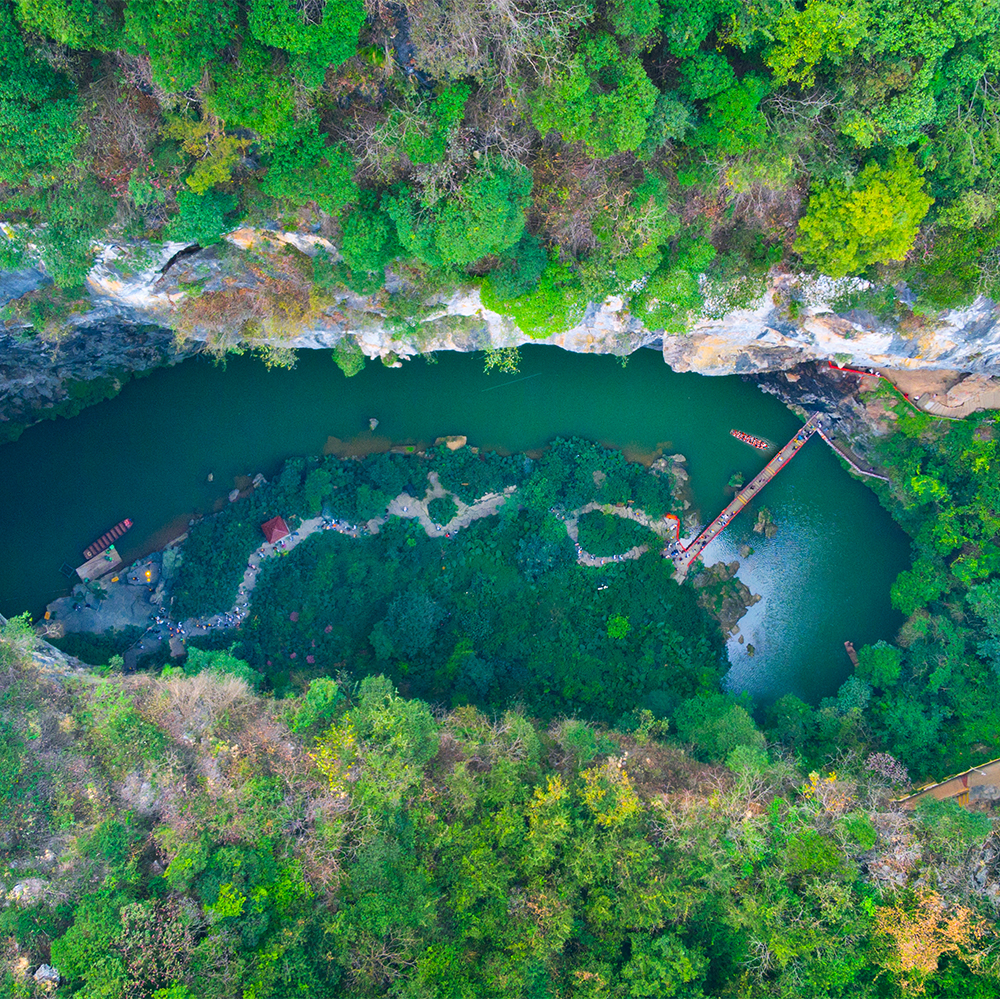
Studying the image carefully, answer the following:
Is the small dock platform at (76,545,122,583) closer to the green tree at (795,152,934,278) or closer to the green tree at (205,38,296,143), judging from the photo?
the green tree at (205,38,296,143)

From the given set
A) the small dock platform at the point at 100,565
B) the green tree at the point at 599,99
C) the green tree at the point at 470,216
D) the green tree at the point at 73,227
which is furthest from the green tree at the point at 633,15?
the small dock platform at the point at 100,565

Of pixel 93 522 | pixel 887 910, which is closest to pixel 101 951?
pixel 93 522

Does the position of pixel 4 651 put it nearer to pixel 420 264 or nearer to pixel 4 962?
pixel 4 962

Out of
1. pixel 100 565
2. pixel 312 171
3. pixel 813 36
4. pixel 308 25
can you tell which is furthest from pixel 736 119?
pixel 100 565

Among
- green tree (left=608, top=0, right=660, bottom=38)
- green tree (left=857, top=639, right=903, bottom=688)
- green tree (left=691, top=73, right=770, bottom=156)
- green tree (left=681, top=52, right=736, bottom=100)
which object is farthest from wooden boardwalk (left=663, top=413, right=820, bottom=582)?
green tree (left=608, top=0, right=660, bottom=38)

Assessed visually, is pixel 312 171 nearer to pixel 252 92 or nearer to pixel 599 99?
pixel 252 92

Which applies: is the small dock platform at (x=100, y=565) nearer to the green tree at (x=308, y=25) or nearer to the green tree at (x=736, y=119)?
the green tree at (x=308, y=25)
